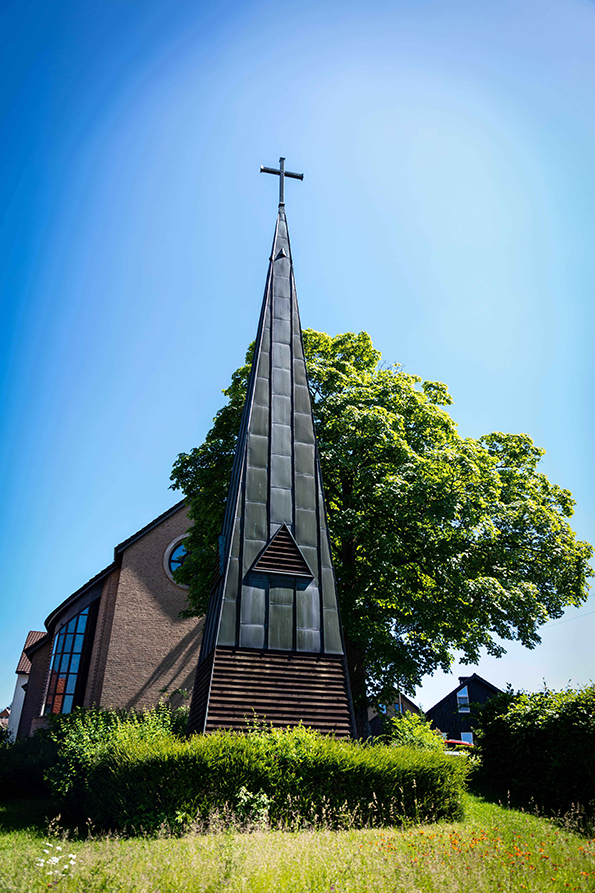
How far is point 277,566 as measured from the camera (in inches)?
460

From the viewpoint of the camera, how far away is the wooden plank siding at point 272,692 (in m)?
10.2

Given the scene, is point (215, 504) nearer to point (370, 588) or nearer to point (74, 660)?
point (370, 588)

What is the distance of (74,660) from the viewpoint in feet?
81.0

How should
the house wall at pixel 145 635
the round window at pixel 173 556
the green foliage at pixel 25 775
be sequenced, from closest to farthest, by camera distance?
Result: the green foliage at pixel 25 775
the house wall at pixel 145 635
the round window at pixel 173 556

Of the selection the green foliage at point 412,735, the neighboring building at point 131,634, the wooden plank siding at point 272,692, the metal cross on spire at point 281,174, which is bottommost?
the green foliage at point 412,735

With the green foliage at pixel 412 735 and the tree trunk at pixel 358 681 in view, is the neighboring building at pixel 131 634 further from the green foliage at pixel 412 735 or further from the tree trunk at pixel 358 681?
the green foliage at pixel 412 735

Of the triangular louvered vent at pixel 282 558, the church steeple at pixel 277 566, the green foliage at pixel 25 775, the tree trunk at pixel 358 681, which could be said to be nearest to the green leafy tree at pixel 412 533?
the tree trunk at pixel 358 681

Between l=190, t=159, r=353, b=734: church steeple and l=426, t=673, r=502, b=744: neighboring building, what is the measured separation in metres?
39.7

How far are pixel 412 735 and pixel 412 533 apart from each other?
16.0 ft

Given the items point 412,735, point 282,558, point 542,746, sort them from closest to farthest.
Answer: point 282,558 → point 542,746 → point 412,735

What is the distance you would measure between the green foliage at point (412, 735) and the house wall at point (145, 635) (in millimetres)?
10418

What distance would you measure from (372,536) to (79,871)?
35.7 ft

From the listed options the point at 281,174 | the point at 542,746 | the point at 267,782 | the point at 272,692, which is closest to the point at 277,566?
the point at 272,692

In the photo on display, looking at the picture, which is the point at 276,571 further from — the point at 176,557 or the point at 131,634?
the point at 176,557
